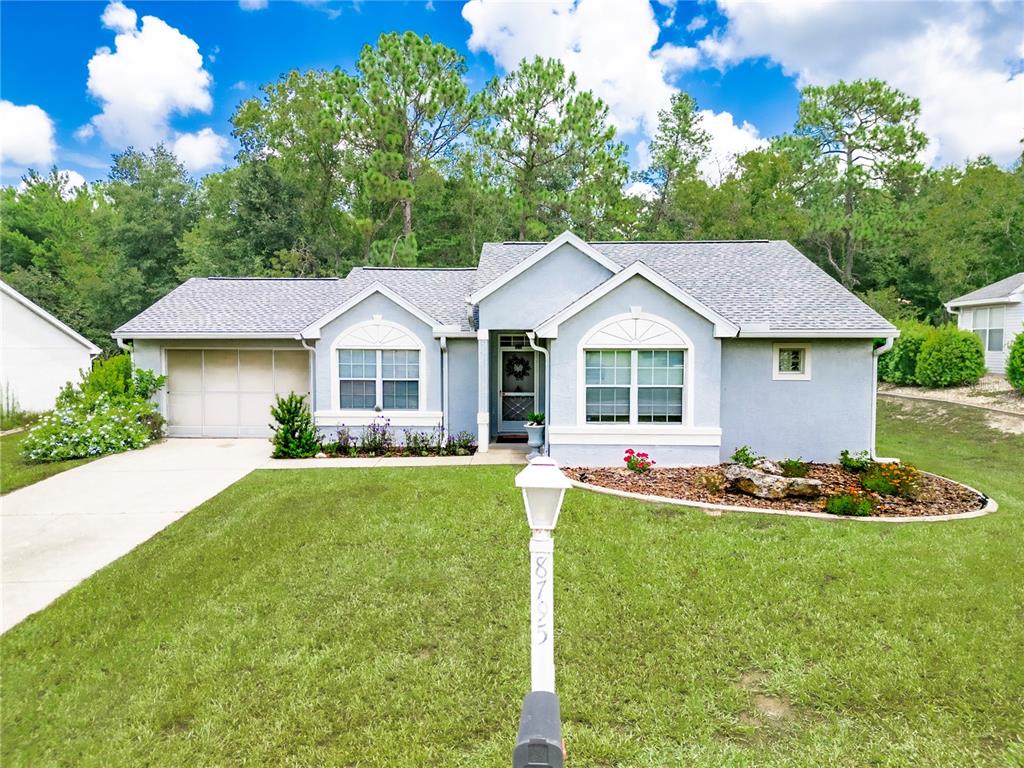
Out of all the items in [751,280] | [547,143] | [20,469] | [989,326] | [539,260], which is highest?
[547,143]

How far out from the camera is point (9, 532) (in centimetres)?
795

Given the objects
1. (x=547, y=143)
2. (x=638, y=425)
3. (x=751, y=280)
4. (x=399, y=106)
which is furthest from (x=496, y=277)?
(x=399, y=106)

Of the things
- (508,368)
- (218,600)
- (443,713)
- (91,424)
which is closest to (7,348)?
(91,424)

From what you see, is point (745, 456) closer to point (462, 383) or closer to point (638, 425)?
point (638, 425)

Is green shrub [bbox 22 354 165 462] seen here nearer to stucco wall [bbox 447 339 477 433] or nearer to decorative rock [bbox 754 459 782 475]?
stucco wall [bbox 447 339 477 433]

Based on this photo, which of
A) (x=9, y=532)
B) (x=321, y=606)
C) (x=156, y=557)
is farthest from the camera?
(x=9, y=532)

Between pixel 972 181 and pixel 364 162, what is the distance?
34800 mm

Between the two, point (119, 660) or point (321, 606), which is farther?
point (321, 606)

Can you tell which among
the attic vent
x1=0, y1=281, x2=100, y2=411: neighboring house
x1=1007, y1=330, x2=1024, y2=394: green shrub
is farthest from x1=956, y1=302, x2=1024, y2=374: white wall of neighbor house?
x1=0, y1=281, x2=100, y2=411: neighboring house

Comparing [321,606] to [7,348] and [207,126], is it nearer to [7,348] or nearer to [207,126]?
[7,348]

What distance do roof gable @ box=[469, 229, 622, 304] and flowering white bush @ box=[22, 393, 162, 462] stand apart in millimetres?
9024

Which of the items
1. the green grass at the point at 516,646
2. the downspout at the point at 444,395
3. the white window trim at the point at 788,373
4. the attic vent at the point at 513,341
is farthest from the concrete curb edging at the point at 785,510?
the attic vent at the point at 513,341

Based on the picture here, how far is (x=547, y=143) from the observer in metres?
27.0

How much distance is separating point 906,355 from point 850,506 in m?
19.4
